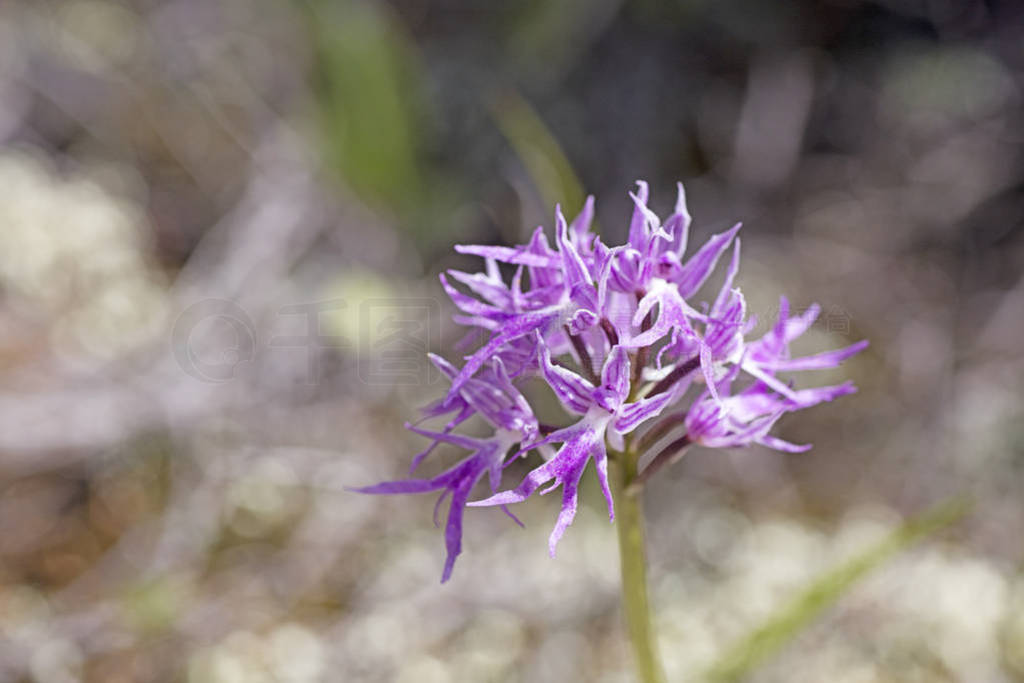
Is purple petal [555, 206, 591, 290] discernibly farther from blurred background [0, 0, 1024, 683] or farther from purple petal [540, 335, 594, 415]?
blurred background [0, 0, 1024, 683]

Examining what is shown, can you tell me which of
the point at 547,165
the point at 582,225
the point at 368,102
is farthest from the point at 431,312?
the point at 582,225

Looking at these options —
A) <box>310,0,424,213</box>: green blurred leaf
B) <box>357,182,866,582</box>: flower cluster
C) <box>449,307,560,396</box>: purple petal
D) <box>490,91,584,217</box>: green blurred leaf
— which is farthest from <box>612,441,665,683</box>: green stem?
<box>310,0,424,213</box>: green blurred leaf

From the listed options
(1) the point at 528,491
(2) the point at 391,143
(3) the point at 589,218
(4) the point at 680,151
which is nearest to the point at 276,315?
(2) the point at 391,143

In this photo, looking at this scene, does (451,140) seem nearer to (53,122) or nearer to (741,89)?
(741,89)

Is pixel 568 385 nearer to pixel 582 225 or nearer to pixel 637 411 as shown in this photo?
pixel 637 411

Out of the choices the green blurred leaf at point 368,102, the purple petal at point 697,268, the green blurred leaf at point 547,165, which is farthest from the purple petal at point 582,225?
the green blurred leaf at point 368,102

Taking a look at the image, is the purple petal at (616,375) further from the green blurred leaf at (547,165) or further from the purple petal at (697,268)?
the green blurred leaf at (547,165)
